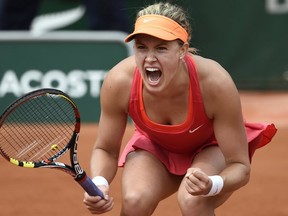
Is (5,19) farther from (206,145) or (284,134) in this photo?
(206,145)

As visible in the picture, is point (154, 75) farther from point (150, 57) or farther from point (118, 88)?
point (118, 88)

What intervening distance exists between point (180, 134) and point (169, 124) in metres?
0.09

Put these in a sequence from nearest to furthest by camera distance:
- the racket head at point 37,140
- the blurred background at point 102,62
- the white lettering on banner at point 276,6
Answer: the racket head at point 37,140 < the blurred background at point 102,62 < the white lettering on banner at point 276,6

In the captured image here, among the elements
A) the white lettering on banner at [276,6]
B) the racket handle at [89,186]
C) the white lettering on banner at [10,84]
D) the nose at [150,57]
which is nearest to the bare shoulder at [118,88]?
the nose at [150,57]

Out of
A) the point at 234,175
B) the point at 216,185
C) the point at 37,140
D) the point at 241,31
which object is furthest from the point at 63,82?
the point at 216,185

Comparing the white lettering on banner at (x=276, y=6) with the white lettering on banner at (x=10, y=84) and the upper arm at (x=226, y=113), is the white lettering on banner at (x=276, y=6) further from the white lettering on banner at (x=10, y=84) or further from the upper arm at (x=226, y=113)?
the upper arm at (x=226, y=113)

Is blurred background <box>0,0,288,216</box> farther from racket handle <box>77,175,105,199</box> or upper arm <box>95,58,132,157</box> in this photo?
racket handle <box>77,175,105,199</box>

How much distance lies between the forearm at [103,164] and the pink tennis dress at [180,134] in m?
0.16

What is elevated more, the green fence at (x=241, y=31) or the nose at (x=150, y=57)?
the nose at (x=150, y=57)

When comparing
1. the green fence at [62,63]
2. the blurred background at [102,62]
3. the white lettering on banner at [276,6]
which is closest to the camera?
the blurred background at [102,62]

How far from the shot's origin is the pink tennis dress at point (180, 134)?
4992 millimetres

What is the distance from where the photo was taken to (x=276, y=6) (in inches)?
402

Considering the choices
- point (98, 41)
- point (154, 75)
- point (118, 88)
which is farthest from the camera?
point (98, 41)

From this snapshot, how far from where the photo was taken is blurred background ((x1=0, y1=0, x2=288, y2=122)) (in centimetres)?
910
